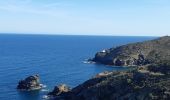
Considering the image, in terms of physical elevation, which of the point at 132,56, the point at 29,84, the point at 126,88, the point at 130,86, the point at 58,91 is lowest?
the point at 58,91

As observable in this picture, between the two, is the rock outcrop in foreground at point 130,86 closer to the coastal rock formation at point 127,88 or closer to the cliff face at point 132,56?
the coastal rock formation at point 127,88

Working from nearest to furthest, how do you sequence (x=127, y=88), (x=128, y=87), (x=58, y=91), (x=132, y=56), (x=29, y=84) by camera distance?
(x=127, y=88), (x=128, y=87), (x=58, y=91), (x=29, y=84), (x=132, y=56)

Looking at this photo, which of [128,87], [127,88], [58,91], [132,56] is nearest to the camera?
[127,88]

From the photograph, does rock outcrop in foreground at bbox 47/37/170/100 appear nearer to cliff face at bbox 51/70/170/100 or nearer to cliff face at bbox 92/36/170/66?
cliff face at bbox 51/70/170/100

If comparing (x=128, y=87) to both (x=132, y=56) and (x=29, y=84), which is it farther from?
(x=132, y=56)

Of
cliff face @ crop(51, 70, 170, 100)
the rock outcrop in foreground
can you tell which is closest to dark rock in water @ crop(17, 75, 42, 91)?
the rock outcrop in foreground

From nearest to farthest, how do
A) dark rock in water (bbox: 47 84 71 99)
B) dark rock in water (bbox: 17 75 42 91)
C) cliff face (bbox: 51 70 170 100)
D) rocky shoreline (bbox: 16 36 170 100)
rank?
1. cliff face (bbox: 51 70 170 100)
2. rocky shoreline (bbox: 16 36 170 100)
3. dark rock in water (bbox: 47 84 71 99)
4. dark rock in water (bbox: 17 75 42 91)

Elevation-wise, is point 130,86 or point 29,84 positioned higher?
point 130,86

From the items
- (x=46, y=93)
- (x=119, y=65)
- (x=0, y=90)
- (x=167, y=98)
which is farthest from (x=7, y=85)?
(x=119, y=65)

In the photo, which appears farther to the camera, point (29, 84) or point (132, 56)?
point (132, 56)

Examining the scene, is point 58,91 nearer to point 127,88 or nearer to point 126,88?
point 126,88

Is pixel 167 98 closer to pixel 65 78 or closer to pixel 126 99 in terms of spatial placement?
pixel 126 99

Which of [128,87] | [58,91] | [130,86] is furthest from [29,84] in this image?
[130,86]

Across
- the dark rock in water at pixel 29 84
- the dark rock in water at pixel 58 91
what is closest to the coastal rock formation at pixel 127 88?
the dark rock in water at pixel 58 91
